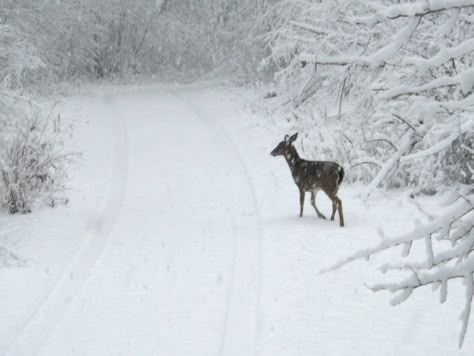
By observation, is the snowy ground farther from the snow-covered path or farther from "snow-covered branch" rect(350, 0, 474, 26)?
"snow-covered branch" rect(350, 0, 474, 26)

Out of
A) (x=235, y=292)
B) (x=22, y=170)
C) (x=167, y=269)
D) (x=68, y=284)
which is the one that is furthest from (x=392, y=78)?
(x=22, y=170)

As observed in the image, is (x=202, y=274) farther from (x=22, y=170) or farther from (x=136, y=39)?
(x=136, y=39)

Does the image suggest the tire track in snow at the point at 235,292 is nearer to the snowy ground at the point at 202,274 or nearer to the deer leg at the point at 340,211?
the snowy ground at the point at 202,274

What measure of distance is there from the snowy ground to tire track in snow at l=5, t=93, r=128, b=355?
19 millimetres

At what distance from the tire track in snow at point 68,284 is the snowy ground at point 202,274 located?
2 centimetres

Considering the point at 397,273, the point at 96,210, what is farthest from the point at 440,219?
the point at 96,210

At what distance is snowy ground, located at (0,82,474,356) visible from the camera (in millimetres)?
6078

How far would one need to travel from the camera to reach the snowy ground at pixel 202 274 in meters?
6.08

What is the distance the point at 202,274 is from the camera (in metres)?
7.96

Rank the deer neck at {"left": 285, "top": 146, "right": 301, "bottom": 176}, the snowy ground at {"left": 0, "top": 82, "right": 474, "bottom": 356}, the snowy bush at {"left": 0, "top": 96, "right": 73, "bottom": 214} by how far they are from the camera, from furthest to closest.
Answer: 1. the snowy bush at {"left": 0, "top": 96, "right": 73, "bottom": 214}
2. the deer neck at {"left": 285, "top": 146, "right": 301, "bottom": 176}
3. the snowy ground at {"left": 0, "top": 82, "right": 474, "bottom": 356}

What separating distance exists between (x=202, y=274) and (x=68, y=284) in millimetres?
1582

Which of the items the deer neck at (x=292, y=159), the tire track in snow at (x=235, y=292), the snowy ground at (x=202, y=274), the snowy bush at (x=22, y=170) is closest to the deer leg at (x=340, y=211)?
the snowy ground at (x=202, y=274)

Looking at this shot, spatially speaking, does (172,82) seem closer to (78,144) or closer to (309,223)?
(78,144)

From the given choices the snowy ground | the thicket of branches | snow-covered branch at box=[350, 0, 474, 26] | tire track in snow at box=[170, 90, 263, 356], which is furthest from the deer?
the thicket of branches
